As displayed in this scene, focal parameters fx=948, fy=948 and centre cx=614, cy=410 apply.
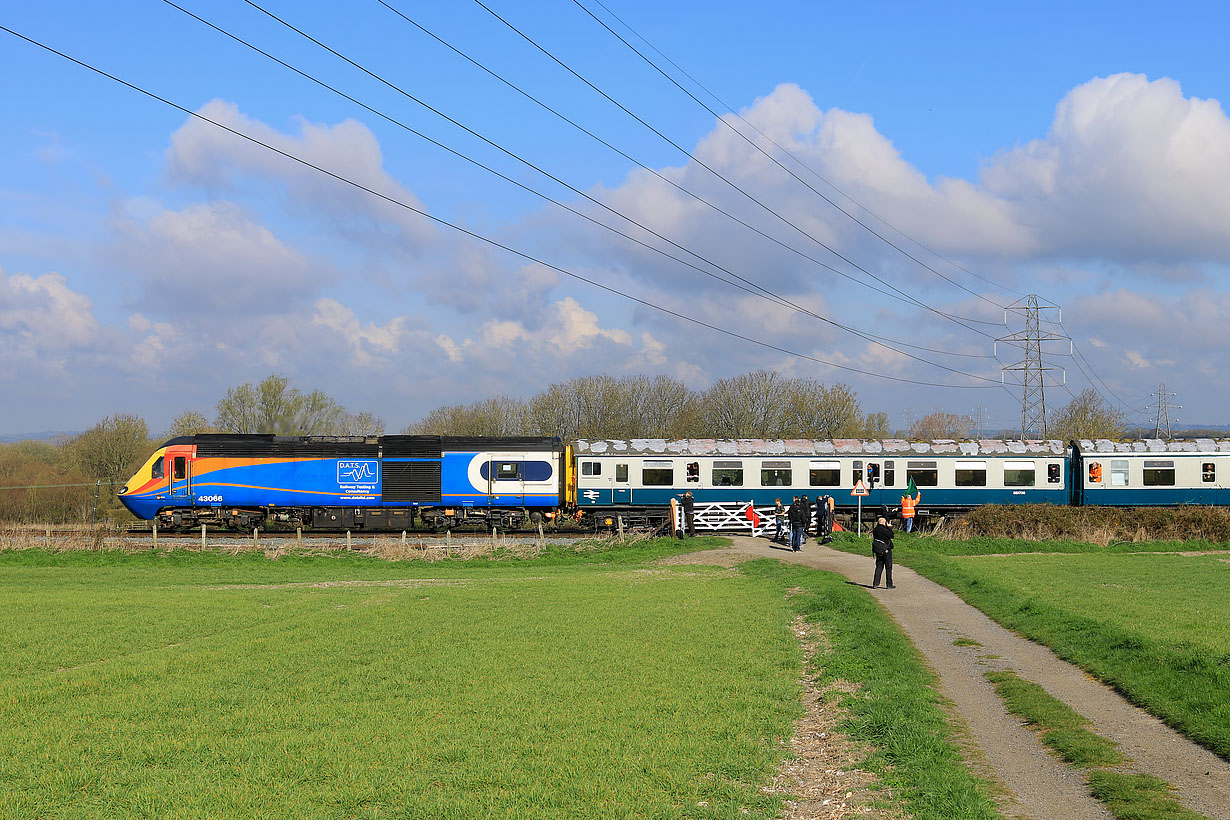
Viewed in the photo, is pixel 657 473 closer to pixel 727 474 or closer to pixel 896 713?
pixel 727 474

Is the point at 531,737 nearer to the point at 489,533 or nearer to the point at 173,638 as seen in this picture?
the point at 173,638

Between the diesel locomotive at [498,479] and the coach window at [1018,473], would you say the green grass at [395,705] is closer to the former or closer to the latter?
the diesel locomotive at [498,479]

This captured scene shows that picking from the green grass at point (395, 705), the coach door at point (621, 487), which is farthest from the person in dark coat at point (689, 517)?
the green grass at point (395, 705)

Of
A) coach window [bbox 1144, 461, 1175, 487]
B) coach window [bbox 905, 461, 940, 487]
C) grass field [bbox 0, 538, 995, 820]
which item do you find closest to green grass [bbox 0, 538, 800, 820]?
grass field [bbox 0, 538, 995, 820]

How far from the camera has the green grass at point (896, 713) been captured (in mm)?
9008

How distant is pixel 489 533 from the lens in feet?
146

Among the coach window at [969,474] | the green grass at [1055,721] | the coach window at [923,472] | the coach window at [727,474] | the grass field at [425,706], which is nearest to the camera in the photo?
the grass field at [425,706]

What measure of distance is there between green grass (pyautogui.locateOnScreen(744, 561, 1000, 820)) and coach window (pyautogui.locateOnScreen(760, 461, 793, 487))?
22.4 m

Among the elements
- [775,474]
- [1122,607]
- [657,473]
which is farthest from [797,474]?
[1122,607]

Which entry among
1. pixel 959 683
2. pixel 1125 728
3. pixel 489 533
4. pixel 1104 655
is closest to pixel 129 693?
pixel 959 683

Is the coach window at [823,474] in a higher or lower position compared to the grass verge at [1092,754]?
higher

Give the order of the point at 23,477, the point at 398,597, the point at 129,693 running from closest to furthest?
the point at 129,693 → the point at 398,597 → the point at 23,477

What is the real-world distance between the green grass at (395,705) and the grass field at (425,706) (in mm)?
46

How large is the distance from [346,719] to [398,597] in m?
13.4
